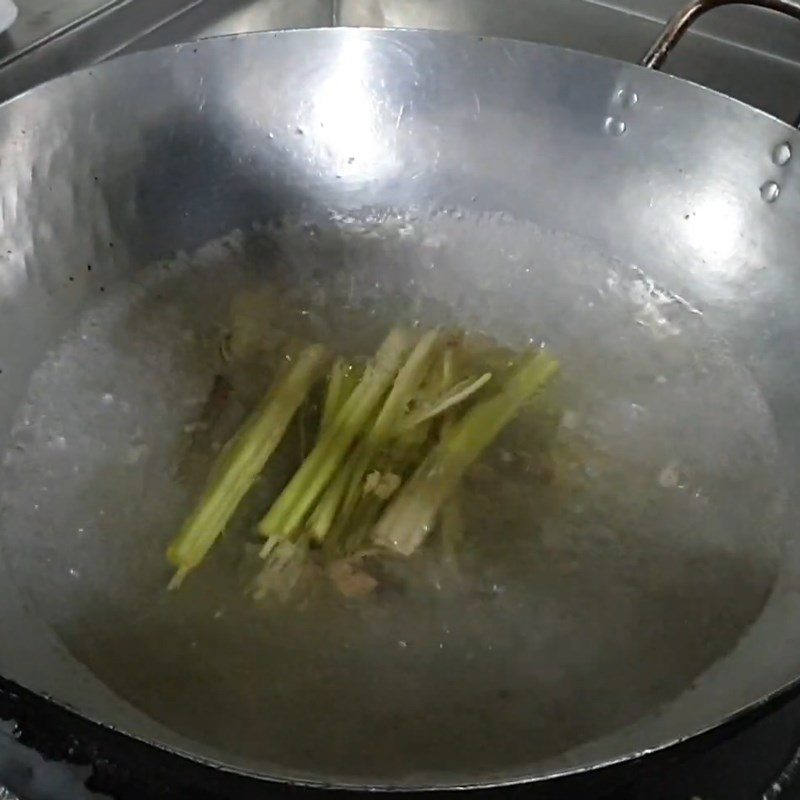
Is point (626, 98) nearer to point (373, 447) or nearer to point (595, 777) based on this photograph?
point (373, 447)

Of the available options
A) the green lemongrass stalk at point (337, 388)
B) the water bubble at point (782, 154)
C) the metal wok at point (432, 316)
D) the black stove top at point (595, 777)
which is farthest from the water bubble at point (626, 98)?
the black stove top at point (595, 777)

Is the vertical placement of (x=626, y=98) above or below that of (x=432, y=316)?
above

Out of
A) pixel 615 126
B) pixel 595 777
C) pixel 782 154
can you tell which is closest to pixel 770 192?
pixel 782 154

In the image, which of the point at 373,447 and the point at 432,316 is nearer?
the point at 373,447

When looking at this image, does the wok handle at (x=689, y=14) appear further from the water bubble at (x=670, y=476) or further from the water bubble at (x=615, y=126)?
the water bubble at (x=670, y=476)

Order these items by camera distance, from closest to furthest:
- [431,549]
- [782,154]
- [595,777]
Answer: [595,777] → [431,549] → [782,154]

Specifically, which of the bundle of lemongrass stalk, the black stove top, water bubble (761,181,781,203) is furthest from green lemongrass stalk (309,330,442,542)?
water bubble (761,181,781,203)

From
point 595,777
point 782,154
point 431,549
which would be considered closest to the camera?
point 595,777

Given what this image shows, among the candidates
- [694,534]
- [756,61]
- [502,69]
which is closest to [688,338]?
[694,534]
